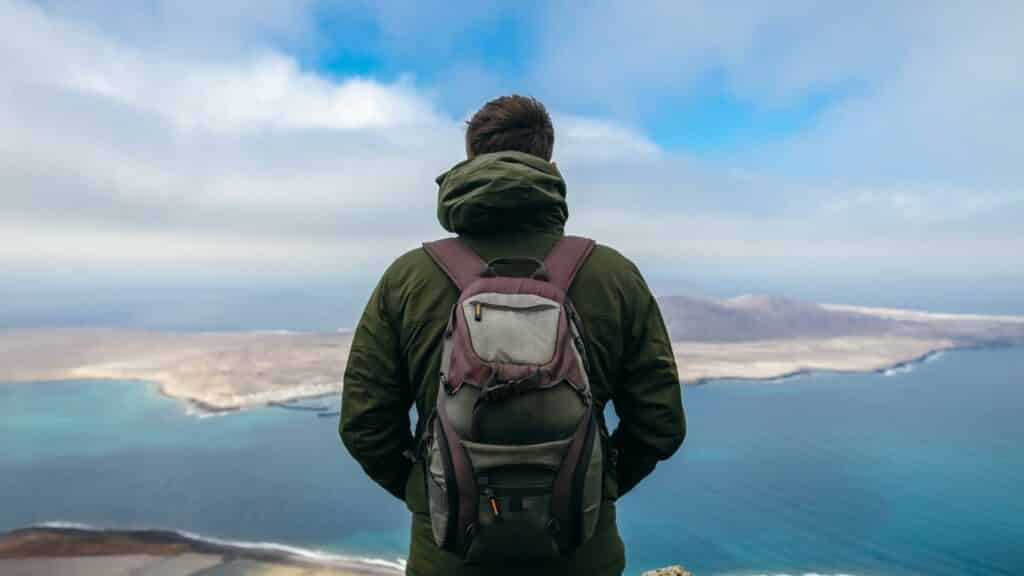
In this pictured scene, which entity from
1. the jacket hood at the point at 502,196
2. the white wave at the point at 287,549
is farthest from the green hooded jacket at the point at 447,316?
the white wave at the point at 287,549

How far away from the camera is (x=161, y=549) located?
23.4m

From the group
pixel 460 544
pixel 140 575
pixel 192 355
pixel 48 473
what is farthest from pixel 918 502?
pixel 192 355

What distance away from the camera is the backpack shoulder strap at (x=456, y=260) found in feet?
5.29

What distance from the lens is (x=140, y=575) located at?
21.4m

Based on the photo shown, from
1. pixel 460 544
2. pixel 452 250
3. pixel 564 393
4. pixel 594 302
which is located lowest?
pixel 460 544

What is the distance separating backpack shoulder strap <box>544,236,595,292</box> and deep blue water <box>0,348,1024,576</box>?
24449 millimetres

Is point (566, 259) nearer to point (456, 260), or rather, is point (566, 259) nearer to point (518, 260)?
point (518, 260)

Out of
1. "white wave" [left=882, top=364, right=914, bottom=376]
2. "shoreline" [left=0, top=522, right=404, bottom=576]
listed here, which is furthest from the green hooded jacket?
"white wave" [left=882, top=364, right=914, bottom=376]

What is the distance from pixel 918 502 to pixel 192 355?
58.2 metres

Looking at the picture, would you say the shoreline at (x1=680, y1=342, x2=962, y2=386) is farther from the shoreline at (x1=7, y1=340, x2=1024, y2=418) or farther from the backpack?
the backpack

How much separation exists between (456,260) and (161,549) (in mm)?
27431

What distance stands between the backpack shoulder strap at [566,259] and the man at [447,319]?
2cm

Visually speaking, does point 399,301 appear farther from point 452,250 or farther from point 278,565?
point 278,565

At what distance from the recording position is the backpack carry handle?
62.9 inches
